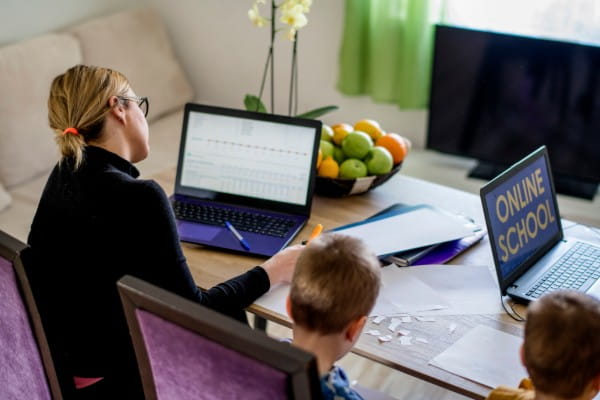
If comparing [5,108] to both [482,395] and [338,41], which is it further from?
[482,395]

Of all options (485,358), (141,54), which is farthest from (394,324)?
(141,54)

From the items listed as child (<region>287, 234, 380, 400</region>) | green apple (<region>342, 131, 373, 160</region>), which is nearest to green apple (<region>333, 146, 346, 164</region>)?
green apple (<region>342, 131, 373, 160</region>)

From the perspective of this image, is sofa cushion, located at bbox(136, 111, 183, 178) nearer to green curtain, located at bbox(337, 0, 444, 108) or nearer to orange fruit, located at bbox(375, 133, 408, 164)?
green curtain, located at bbox(337, 0, 444, 108)

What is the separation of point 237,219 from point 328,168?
10.9 inches

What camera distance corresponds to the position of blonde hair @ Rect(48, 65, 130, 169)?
1719 mm

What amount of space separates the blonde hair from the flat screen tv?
156cm

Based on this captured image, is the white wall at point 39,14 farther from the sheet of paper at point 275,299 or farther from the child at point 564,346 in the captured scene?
the child at point 564,346

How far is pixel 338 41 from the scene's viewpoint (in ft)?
11.1

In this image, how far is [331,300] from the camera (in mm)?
1366

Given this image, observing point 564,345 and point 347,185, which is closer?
point 564,345

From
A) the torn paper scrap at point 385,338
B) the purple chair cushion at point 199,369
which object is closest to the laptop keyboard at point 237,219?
the torn paper scrap at point 385,338

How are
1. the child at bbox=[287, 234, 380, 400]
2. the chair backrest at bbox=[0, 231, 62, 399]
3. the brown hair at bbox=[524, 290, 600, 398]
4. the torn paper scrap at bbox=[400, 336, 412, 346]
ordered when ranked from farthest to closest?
the torn paper scrap at bbox=[400, 336, 412, 346]
the chair backrest at bbox=[0, 231, 62, 399]
the child at bbox=[287, 234, 380, 400]
the brown hair at bbox=[524, 290, 600, 398]

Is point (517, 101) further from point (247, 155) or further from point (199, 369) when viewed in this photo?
point (199, 369)

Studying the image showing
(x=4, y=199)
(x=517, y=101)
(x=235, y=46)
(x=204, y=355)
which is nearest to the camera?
(x=204, y=355)
